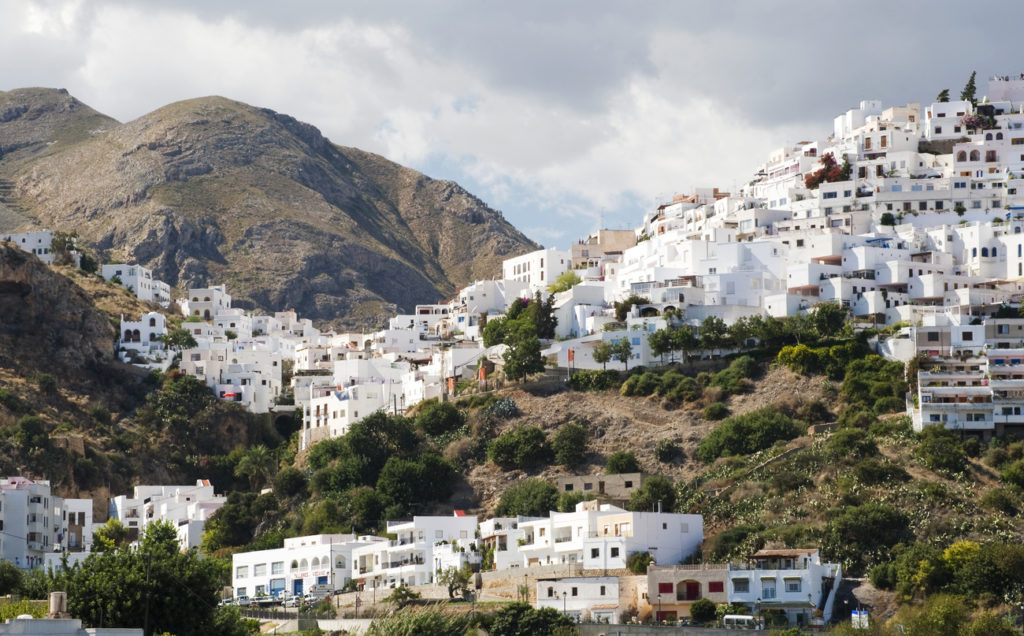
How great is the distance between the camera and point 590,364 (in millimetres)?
90438

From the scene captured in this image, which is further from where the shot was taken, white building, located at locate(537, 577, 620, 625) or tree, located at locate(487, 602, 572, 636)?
white building, located at locate(537, 577, 620, 625)

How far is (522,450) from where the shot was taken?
82500 millimetres

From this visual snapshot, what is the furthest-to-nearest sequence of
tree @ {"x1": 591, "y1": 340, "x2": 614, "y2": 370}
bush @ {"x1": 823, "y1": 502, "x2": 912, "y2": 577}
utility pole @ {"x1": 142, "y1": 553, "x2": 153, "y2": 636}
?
tree @ {"x1": 591, "y1": 340, "x2": 614, "y2": 370}
bush @ {"x1": 823, "y1": 502, "x2": 912, "y2": 577}
utility pole @ {"x1": 142, "y1": 553, "x2": 153, "y2": 636}

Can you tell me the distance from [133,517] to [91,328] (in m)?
17.3

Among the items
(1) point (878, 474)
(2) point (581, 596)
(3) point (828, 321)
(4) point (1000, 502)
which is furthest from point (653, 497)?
(3) point (828, 321)

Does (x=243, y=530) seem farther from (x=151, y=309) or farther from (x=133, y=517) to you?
(x=151, y=309)

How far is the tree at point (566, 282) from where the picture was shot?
4200 inches

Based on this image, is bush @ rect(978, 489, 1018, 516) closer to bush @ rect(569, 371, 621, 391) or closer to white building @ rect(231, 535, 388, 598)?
bush @ rect(569, 371, 621, 391)

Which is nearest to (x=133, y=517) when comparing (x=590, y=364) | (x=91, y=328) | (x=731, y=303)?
(x=91, y=328)

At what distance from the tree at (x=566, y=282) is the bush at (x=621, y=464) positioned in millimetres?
26587

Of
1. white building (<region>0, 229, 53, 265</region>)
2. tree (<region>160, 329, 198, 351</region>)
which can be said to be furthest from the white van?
white building (<region>0, 229, 53, 265</region>)

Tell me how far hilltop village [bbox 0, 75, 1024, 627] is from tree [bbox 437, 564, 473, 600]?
0.28 meters

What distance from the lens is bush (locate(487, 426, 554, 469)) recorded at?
8256cm

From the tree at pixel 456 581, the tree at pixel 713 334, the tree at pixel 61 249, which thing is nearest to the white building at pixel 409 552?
the tree at pixel 456 581
